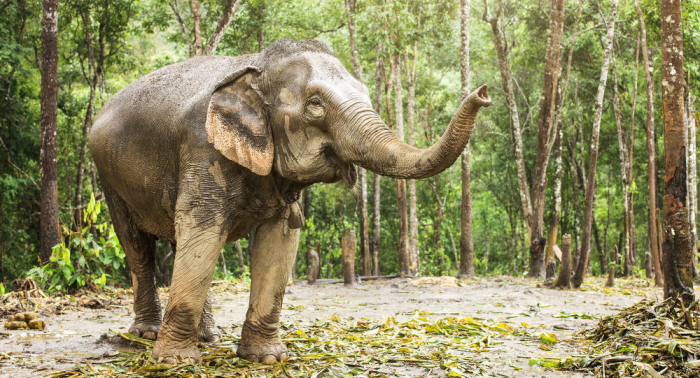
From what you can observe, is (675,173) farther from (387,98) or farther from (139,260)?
(387,98)

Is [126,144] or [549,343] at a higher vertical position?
[126,144]

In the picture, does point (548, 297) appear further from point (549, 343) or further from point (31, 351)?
point (31, 351)

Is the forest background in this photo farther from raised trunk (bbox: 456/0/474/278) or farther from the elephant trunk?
the elephant trunk

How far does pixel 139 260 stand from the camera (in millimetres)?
6633

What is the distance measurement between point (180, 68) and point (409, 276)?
13100mm

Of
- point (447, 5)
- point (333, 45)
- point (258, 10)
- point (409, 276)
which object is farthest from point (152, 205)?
point (333, 45)

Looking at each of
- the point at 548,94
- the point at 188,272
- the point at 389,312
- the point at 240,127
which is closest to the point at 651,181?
the point at 548,94

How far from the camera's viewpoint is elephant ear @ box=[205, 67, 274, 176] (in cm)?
498

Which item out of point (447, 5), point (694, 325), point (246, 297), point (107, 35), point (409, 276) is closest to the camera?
point (694, 325)

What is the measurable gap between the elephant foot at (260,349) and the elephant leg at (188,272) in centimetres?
55

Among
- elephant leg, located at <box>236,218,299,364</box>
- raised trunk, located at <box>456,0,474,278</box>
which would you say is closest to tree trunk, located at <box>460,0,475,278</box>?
raised trunk, located at <box>456,0,474,278</box>

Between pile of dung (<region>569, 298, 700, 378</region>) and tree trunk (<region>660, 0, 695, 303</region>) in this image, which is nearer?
pile of dung (<region>569, 298, 700, 378</region>)

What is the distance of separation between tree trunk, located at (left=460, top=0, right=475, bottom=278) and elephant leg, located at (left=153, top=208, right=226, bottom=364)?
11688mm

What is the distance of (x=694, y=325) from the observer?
19.1 feet
